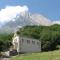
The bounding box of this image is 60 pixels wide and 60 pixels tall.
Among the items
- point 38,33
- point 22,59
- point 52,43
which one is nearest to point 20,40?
point 52,43

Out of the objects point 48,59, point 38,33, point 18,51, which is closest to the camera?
point 48,59

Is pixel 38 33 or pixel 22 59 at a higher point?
pixel 38 33

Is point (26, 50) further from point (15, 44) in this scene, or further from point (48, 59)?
point (48, 59)

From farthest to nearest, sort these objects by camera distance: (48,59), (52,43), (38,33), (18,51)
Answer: (38,33), (52,43), (18,51), (48,59)

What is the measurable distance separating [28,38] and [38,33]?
12.0 metres

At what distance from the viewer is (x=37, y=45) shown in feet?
221

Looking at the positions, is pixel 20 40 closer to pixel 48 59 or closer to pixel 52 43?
pixel 52 43

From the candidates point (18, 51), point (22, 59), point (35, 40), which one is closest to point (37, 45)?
point (35, 40)

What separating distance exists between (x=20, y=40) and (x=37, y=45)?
4.54 meters

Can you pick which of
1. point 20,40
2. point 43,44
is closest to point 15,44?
point 20,40

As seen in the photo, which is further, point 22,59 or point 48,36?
point 48,36

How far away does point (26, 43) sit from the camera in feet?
216

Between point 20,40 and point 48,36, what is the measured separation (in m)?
7.54

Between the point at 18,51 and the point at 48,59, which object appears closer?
the point at 48,59
